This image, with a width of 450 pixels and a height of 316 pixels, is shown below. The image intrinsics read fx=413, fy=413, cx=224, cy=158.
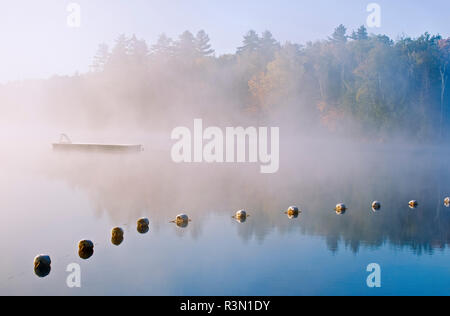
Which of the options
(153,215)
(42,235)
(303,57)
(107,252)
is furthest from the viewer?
(303,57)

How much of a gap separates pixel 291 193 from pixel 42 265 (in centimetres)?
1093

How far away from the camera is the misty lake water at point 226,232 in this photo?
26.7 feet

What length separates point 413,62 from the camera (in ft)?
137

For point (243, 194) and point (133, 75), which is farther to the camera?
point (133, 75)

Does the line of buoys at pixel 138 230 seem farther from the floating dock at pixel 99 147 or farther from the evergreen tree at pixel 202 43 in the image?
the evergreen tree at pixel 202 43

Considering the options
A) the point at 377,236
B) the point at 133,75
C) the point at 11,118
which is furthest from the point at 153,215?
the point at 11,118

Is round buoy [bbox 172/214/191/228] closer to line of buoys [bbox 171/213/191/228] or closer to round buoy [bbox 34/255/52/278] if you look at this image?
line of buoys [bbox 171/213/191/228]

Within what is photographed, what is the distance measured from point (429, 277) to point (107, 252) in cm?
705

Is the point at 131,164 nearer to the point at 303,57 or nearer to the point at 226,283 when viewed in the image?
the point at 226,283

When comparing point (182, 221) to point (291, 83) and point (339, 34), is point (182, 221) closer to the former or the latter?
point (291, 83)

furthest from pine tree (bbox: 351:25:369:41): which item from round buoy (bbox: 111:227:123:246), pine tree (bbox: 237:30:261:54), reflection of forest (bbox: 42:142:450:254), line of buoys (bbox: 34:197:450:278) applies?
round buoy (bbox: 111:227:123:246)

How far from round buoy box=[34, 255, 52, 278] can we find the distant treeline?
37.2m

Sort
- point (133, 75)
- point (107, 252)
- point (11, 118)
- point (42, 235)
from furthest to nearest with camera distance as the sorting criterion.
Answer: point (11, 118)
point (133, 75)
point (42, 235)
point (107, 252)

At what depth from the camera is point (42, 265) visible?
8.58 m
